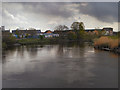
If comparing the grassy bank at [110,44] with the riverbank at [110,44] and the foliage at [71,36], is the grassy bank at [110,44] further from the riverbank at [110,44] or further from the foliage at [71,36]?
the foliage at [71,36]

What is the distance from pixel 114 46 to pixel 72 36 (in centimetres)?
3740

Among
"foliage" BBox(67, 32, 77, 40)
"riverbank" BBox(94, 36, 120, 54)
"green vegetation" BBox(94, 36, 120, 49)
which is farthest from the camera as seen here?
"foliage" BBox(67, 32, 77, 40)

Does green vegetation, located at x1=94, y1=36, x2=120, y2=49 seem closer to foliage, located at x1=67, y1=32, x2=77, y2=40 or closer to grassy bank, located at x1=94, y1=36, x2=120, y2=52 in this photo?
grassy bank, located at x1=94, y1=36, x2=120, y2=52

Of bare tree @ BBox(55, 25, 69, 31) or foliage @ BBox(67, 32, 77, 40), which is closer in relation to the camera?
foliage @ BBox(67, 32, 77, 40)

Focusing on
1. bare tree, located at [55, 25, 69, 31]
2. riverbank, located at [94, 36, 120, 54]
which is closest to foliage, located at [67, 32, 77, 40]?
bare tree, located at [55, 25, 69, 31]

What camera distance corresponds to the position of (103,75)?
9594mm

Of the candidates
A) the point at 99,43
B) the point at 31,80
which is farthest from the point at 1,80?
the point at 99,43

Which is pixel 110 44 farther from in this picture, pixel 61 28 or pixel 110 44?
pixel 61 28

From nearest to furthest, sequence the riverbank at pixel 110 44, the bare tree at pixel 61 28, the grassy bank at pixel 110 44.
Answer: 1. the riverbank at pixel 110 44
2. the grassy bank at pixel 110 44
3. the bare tree at pixel 61 28

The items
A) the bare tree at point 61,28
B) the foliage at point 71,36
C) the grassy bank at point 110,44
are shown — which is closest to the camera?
the grassy bank at point 110,44

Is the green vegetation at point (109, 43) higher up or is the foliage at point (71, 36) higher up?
the foliage at point (71, 36)

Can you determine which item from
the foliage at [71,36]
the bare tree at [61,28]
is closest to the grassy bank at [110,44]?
the foliage at [71,36]

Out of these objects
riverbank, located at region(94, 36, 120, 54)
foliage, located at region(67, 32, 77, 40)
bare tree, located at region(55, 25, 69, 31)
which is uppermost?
bare tree, located at region(55, 25, 69, 31)

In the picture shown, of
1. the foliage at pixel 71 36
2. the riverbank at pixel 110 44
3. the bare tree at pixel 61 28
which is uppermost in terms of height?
the bare tree at pixel 61 28
